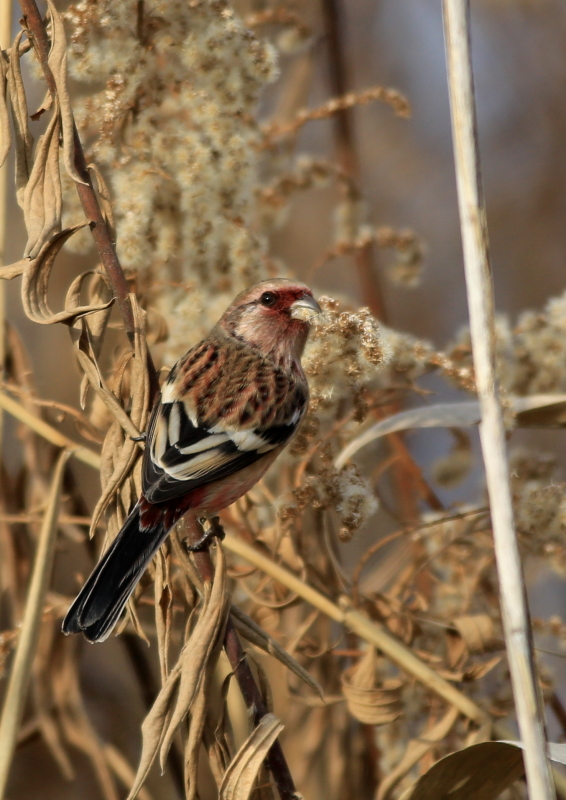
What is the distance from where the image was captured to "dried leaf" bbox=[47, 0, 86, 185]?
1.71 meters

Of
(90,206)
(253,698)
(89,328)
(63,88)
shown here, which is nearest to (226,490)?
(89,328)

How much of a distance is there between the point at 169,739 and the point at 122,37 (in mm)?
1657

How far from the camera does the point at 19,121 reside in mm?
1812

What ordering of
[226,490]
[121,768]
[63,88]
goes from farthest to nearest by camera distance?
[121,768] < [226,490] < [63,88]

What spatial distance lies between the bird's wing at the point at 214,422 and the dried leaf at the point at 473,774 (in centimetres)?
82

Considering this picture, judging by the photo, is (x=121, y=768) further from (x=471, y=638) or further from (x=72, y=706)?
(x=471, y=638)

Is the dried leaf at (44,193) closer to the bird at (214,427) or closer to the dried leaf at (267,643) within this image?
the bird at (214,427)

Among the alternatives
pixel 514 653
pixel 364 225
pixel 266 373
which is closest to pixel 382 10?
pixel 364 225

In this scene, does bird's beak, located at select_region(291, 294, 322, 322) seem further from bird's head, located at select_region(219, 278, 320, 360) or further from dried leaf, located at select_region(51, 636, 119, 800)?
dried leaf, located at select_region(51, 636, 119, 800)

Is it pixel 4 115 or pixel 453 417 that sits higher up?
pixel 4 115

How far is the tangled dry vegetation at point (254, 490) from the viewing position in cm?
174

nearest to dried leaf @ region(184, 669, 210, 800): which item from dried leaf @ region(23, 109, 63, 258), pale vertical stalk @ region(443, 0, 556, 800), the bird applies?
the bird

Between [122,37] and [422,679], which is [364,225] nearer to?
[122,37]

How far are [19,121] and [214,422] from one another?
38.8 inches
